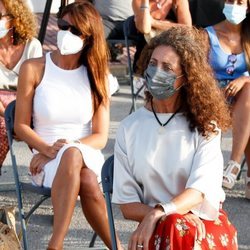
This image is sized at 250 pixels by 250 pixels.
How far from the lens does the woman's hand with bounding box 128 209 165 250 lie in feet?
11.1

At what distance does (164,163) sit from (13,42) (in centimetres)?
199

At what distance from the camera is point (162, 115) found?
3.74 metres

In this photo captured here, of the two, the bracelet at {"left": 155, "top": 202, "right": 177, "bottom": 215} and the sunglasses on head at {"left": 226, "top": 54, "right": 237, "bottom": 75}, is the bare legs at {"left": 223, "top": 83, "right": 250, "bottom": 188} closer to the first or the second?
the sunglasses on head at {"left": 226, "top": 54, "right": 237, "bottom": 75}

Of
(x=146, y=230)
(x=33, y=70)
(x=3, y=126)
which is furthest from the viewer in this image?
(x=3, y=126)

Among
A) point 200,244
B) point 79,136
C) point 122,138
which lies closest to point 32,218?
point 79,136

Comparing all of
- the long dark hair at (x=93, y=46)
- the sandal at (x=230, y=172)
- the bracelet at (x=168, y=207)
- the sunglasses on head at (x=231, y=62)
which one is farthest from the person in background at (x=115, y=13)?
the bracelet at (x=168, y=207)

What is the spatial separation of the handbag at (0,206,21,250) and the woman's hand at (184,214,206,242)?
0.97m

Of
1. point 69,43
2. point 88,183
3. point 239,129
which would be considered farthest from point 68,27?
point 239,129

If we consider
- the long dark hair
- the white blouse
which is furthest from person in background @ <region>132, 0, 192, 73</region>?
the white blouse

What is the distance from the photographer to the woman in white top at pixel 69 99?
4.49 m

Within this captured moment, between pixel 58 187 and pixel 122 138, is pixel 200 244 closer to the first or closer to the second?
pixel 122 138

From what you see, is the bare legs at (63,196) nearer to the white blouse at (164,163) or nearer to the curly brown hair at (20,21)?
the white blouse at (164,163)

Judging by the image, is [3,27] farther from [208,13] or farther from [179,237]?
[179,237]

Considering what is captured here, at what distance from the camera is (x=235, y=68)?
5699 mm
